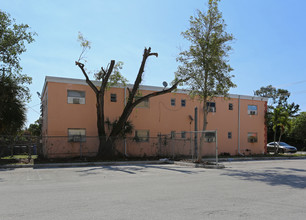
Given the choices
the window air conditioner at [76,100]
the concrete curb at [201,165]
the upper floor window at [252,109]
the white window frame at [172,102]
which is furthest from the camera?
the upper floor window at [252,109]

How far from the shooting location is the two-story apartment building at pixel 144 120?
822 inches

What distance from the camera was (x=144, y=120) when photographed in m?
23.9

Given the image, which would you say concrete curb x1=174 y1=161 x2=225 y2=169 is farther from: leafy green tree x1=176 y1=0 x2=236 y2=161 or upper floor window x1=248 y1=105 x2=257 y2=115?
upper floor window x1=248 y1=105 x2=257 y2=115

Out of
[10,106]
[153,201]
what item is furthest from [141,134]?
[153,201]

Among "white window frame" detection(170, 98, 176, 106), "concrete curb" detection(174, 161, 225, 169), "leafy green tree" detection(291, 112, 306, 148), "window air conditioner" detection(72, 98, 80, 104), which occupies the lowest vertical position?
"concrete curb" detection(174, 161, 225, 169)

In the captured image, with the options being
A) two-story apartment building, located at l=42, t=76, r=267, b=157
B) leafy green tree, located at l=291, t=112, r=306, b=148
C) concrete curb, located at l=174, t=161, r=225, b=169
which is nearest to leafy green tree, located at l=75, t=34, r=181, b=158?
two-story apartment building, located at l=42, t=76, r=267, b=157

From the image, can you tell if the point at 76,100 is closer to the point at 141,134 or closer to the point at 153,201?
the point at 141,134

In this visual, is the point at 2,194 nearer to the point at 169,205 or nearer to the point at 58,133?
the point at 169,205

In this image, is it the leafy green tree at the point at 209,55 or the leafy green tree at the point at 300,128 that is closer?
the leafy green tree at the point at 209,55

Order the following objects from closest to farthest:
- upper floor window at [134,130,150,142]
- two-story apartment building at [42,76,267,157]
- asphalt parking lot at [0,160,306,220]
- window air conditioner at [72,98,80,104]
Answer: asphalt parking lot at [0,160,306,220] < two-story apartment building at [42,76,267,157] < window air conditioner at [72,98,80,104] < upper floor window at [134,130,150,142]

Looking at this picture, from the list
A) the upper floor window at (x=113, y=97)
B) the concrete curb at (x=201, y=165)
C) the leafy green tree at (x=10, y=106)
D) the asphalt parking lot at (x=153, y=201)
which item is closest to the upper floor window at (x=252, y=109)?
the concrete curb at (x=201, y=165)

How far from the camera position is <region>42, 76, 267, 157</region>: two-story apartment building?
2089cm

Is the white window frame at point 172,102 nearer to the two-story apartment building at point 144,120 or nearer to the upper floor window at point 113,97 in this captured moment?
the two-story apartment building at point 144,120

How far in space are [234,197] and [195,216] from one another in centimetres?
231
